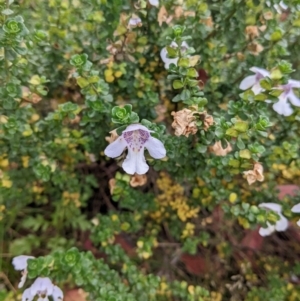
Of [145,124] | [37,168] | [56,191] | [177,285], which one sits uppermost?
[145,124]

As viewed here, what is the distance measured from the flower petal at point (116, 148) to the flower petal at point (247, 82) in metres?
0.52

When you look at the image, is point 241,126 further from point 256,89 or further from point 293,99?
point 293,99

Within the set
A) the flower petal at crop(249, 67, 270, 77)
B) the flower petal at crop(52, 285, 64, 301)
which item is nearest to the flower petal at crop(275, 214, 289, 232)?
the flower petal at crop(249, 67, 270, 77)

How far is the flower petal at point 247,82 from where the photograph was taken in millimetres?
1408

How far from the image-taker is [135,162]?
1.12 metres

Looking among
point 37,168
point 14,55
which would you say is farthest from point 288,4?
point 37,168

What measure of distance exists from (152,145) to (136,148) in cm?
4

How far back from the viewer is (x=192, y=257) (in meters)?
1.82

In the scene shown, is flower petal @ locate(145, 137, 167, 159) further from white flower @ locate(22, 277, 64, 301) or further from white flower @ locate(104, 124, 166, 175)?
white flower @ locate(22, 277, 64, 301)

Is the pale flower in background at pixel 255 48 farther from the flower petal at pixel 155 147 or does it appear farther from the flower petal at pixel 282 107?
the flower petal at pixel 155 147

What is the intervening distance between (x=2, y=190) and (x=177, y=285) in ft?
2.15

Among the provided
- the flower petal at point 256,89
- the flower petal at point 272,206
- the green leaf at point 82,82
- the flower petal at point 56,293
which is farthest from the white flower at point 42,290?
the flower petal at point 256,89

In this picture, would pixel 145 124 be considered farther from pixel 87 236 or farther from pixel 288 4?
pixel 87 236

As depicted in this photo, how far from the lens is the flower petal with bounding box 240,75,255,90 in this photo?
1.41 meters
